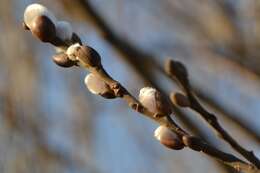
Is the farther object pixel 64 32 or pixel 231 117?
pixel 231 117

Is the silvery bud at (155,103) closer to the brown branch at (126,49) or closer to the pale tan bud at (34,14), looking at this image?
the pale tan bud at (34,14)

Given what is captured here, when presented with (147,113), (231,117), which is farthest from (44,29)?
(231,117)

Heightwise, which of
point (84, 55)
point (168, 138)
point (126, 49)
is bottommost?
point (168, 138)

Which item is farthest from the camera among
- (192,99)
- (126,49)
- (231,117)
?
(126,49)

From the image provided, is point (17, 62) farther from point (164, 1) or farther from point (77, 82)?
point (164, 1)

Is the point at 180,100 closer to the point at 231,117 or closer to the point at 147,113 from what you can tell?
the point at 147,113

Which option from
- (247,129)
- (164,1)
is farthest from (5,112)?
(247,129)

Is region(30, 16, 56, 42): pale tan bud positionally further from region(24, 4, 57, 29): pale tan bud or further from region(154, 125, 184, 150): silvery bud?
region(154, 125, 184, 150): silvery bud
